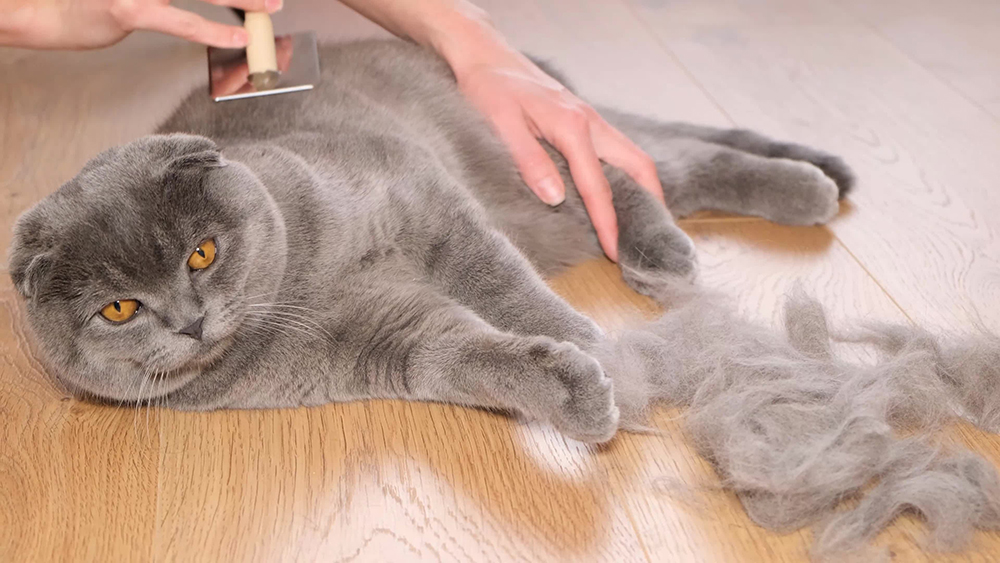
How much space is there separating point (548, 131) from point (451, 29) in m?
0.34

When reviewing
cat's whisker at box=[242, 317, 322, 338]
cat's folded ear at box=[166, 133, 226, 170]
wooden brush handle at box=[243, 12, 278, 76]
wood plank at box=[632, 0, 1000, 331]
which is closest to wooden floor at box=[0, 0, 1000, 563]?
wood plank at box=[632, 0, 1000, 331]

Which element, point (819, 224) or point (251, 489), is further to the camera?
point (819, 224)

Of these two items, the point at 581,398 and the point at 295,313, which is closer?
the point at 581,398

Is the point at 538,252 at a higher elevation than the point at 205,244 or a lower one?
lower

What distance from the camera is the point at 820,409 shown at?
1.06 metres

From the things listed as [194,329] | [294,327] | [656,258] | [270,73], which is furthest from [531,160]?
[194,329]

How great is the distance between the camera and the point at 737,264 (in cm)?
155

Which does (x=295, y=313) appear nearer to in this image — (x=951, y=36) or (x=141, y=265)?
(x=141, y=265)

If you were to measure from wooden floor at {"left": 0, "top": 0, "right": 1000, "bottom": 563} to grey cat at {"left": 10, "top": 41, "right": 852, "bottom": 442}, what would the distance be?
0.06 meters

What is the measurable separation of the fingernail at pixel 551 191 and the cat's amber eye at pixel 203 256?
655 millimetres

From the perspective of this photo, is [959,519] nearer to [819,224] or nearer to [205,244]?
[819,224]

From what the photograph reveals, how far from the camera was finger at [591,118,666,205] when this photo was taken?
1700 mm

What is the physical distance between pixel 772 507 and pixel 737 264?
25.5 inches

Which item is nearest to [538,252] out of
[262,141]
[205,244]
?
[262,141]
